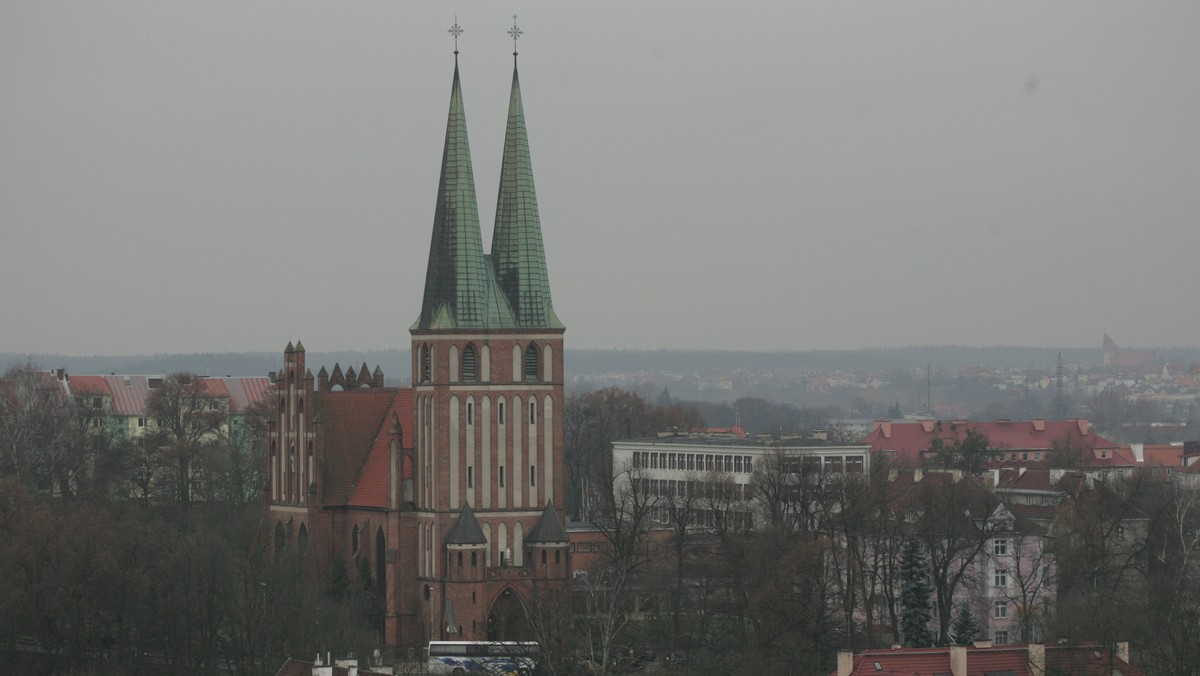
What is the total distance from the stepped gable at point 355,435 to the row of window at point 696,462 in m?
31.5

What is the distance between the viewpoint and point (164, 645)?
8500cm

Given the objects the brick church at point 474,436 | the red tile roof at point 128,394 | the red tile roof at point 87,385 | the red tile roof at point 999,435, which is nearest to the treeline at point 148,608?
the brick church at point 474,436

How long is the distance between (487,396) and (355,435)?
8.36 meters

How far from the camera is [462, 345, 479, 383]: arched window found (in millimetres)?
97562

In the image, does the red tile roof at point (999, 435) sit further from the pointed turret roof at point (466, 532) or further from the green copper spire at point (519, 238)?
the pointed turret roof at point (466, 532)

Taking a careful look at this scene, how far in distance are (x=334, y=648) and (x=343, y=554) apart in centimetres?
2137

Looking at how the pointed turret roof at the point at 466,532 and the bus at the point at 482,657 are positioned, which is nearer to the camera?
the bus at the point at 482,657

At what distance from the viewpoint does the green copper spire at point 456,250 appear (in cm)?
9769

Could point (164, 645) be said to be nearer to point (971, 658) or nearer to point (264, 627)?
point (264, 627)

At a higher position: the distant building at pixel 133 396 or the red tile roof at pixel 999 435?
the distant building at pixel 133 396

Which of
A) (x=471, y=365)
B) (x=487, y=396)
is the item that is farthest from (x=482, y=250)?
(x=487, y=396)

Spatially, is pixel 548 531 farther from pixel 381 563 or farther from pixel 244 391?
pixel 244 391

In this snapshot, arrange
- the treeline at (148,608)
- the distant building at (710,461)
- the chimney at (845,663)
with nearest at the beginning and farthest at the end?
the chimney at (845,663)
the treeline at (148,608)
the distant building at (710,461)

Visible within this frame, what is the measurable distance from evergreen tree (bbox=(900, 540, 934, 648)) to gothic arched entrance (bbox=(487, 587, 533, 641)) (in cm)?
1405
